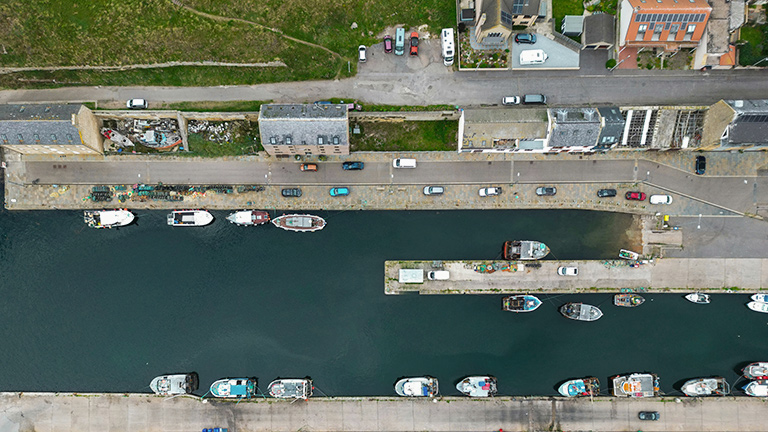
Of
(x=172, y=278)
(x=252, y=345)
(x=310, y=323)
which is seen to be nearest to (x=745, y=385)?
(x=310, y=323)

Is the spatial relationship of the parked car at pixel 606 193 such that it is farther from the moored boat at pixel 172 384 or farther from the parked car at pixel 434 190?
the moored boat at pixel 172 384

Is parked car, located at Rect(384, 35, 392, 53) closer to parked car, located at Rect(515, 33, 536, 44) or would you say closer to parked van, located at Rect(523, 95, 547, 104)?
parked car, located at Rect(515, 33, 536, 44)

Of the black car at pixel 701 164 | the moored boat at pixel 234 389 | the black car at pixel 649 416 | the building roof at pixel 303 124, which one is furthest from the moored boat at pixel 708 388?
the moored boat at pixel 234 389

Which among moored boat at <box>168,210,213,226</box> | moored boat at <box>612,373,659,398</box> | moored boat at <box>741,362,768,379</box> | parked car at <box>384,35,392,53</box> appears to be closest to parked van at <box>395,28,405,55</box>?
parked car at <box>384,35,392,53</box>

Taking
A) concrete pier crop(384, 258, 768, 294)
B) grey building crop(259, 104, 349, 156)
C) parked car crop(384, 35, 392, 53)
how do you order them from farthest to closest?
concrete pier crop(384, 258, 768, 294)
parked car crop(384, 35, 392, 53)
grey building crop(259, 104, 349, 156)

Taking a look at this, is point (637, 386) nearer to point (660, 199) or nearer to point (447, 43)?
point (660, 199)

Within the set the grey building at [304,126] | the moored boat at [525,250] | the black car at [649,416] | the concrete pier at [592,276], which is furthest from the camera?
the moored boat at [525,250]

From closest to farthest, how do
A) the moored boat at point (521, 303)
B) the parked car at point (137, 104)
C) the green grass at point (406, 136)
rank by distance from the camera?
the parked car at point (137, 104)
the green grass at point (406, 136)
the moored boat at point (521, 303)
